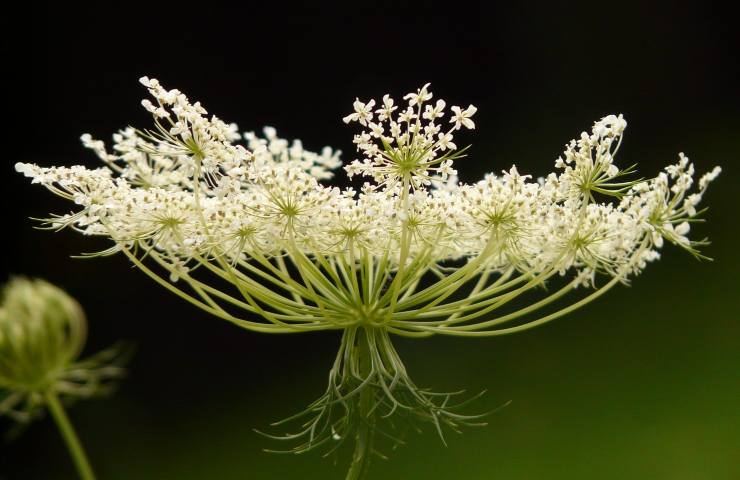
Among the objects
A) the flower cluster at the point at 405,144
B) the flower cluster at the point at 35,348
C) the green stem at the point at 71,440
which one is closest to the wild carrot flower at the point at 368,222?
the flower cluster at the point at 405,144

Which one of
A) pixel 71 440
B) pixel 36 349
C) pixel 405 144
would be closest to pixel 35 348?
pixel 36 349

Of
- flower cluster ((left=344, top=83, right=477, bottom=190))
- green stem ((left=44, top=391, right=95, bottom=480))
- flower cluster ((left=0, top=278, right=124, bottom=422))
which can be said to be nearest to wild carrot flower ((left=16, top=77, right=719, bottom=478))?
flower cluster ((left=344, top=83, right=477, bottom=190))

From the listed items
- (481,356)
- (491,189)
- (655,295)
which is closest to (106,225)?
(491,189)

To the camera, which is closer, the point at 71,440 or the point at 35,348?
the point at 71,440

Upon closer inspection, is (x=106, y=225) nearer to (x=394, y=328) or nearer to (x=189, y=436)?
(x=394, y=328)

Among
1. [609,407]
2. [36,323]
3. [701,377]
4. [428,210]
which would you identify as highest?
[701,377]

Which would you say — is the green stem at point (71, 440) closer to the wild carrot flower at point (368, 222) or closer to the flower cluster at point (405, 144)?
the wild carrot flower at point (368, 222)

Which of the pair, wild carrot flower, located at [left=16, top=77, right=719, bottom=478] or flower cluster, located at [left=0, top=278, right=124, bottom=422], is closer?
wild carrot flower, located at [left=16, top=77, right=719, bottom=478]

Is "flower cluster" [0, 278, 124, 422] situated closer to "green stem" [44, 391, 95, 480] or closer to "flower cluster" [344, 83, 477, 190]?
"green stem" [44, 391, 95, 480]

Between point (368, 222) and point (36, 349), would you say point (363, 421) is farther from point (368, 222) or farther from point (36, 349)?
point (36, 349)
